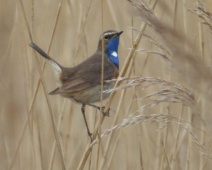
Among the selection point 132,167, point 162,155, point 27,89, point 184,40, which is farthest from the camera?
point 132,167

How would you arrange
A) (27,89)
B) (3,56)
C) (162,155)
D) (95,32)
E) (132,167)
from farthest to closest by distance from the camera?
(95,32) → (132,167) → (3,56) → (27,89) → (162,155)

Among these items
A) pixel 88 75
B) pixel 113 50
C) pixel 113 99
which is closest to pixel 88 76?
pixel 88 75

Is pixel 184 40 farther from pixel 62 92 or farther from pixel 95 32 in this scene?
pixel 95 32

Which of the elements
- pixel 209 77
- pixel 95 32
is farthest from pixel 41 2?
pixel 209 77

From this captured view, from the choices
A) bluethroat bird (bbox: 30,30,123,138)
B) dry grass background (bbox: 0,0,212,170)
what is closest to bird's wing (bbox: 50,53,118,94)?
bluethroat bird (bbox: 30,30,123,138)

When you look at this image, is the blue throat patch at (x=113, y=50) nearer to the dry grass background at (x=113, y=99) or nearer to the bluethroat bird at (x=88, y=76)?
the bluethroat bird at (x=88, y=76)

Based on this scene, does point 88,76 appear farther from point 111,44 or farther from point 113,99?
point 113,99
